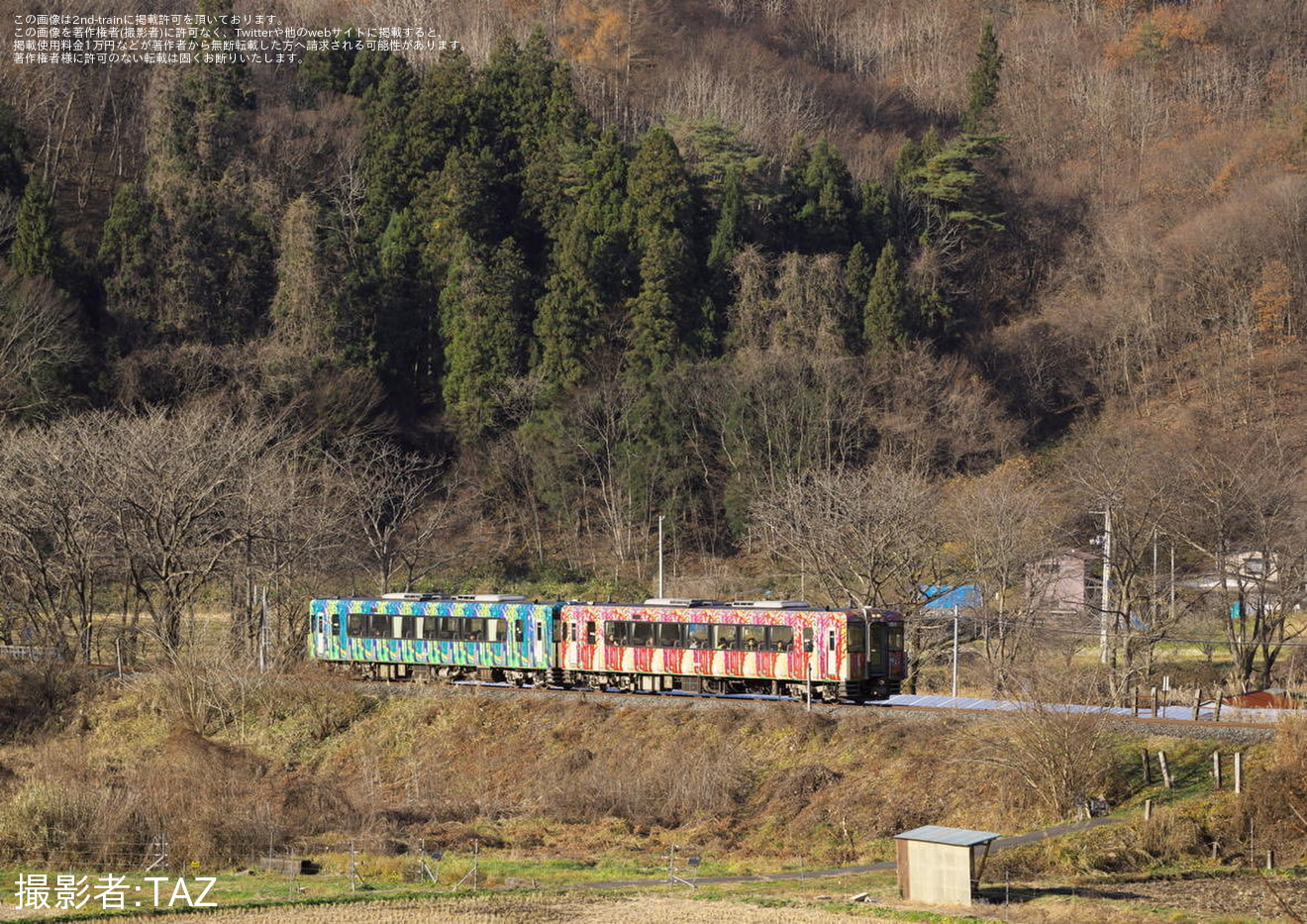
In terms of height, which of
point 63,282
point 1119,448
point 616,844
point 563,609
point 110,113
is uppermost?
point 110,113

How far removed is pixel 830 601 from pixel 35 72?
53613 millimetres

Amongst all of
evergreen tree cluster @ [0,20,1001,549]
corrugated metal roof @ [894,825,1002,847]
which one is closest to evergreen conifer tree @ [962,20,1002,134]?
evergreen tree cluster @ [0,20,1001,549]

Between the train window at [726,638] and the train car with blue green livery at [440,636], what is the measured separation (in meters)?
4.96

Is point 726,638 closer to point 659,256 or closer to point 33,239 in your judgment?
point 659,256

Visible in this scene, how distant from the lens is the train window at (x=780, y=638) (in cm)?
3491

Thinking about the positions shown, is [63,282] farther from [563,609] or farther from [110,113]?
[563,609]

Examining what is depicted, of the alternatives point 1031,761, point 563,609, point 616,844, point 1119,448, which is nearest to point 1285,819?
Result: point 1031,761

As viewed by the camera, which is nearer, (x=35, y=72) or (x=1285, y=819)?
(x=1285, y=819)

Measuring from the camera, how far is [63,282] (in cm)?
6931

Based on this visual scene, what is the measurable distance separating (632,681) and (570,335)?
109 feet

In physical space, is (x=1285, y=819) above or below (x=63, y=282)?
below

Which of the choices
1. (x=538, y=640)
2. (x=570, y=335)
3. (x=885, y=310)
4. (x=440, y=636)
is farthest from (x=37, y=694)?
(x=885, y=310)

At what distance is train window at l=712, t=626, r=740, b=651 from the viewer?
3597cm

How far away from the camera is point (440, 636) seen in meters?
42.0
